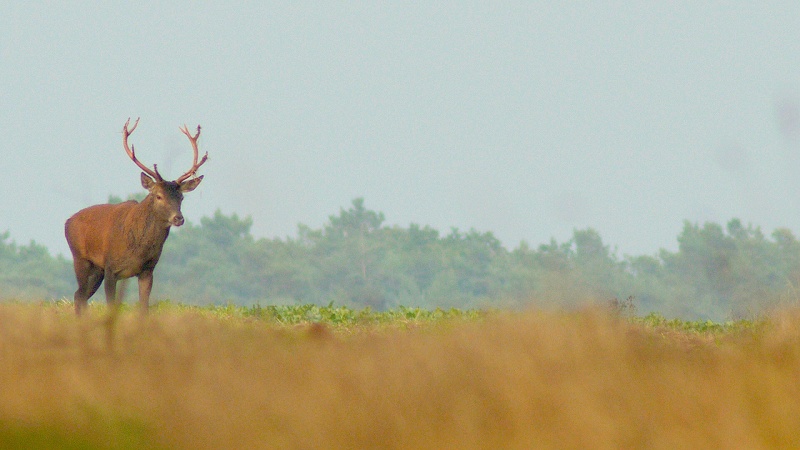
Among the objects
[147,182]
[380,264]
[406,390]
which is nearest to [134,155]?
[147,182]

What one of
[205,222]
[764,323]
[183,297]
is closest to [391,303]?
[205,222]

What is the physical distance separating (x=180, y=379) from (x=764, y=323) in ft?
23.4

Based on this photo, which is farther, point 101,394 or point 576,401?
point 101,394

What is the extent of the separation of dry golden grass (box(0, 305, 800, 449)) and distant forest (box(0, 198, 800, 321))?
42468 millimetres

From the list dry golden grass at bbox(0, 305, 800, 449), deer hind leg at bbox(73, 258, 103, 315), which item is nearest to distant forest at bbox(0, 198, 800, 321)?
deer hind leg at bbox(73, 258, 103, 315)

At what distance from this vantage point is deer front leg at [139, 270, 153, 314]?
13.6 meters

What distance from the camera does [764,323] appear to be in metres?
11.5

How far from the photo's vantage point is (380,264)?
192 feet

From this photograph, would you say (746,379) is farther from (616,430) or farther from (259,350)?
(259,350)

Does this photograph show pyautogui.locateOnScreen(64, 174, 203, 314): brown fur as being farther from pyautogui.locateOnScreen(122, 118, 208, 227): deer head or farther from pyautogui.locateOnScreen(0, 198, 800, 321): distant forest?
pyautogui.locateOnScreen(0, 198, 800, 321): distant forest

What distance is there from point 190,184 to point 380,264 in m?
44.4

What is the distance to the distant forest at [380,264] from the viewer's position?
53.2m

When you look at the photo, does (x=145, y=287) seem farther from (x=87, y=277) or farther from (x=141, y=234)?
(x=87, y=277)

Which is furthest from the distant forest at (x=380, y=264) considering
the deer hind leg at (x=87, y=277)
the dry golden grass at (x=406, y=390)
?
the dry golden grass at (x=406, y=390)
